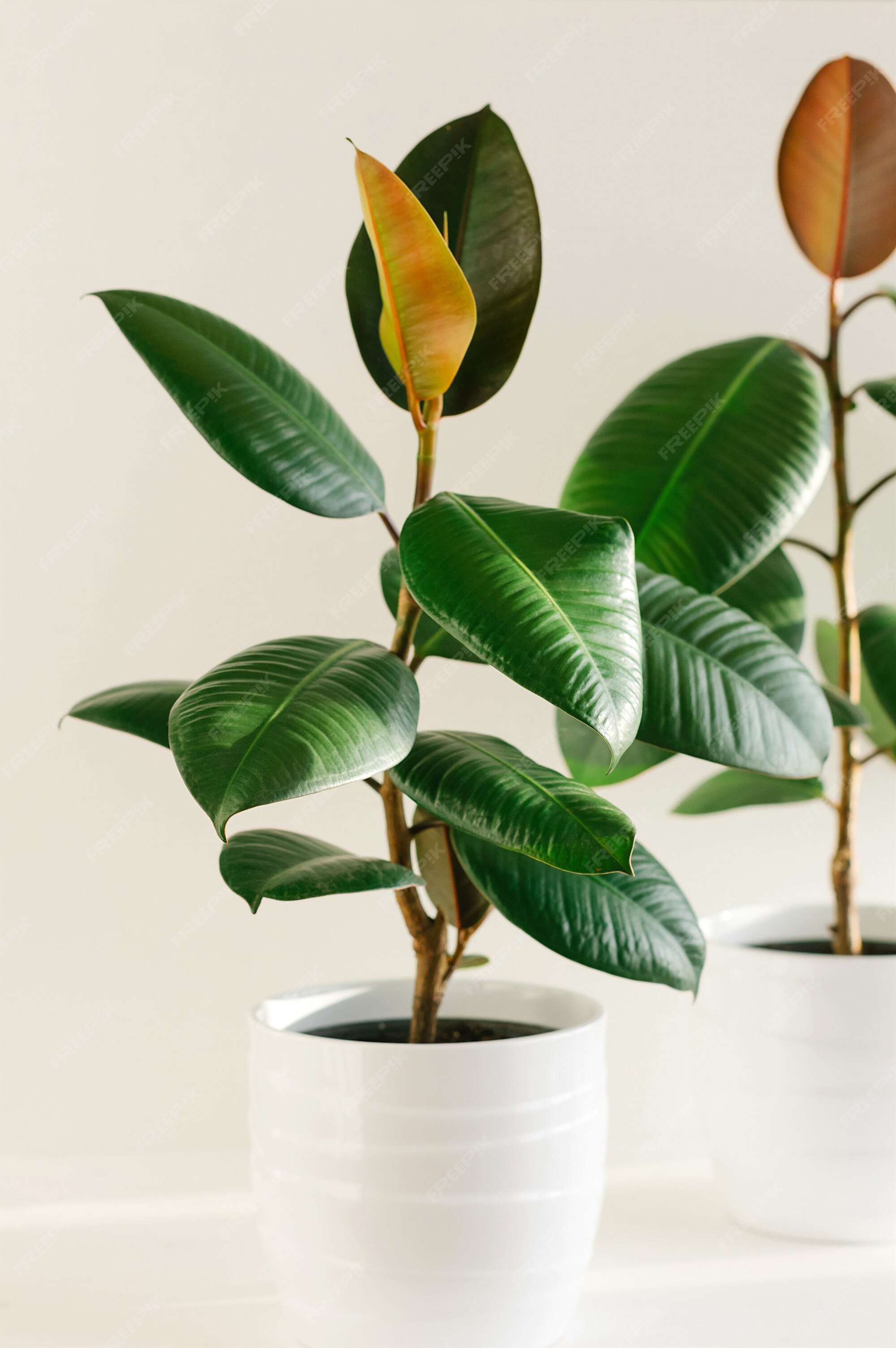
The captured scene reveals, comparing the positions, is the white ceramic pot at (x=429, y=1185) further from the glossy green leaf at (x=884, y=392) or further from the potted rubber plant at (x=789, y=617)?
the glossy green leaf at (x=884, y=392)

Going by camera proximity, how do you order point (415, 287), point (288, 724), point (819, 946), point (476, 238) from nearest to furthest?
point (288, 724) → point (415, 287) → point (476, 238) → point (819, 946)

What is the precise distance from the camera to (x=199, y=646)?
1.27 m

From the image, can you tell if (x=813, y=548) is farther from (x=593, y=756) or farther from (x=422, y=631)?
(x=422, y=631)

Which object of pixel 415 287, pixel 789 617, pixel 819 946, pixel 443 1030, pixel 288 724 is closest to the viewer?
Answer: pixel 288 724

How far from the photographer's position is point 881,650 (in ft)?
3.58

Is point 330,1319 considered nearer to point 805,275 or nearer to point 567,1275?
point 567,1275

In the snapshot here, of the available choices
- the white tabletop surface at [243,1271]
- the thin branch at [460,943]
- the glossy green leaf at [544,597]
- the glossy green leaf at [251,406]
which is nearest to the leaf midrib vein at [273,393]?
the glossy green leaf at [251,406]

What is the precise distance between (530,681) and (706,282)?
2.96ft

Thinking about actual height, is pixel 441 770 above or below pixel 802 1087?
above

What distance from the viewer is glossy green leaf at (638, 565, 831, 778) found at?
30.6 inches

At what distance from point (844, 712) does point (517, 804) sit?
0.43 meters

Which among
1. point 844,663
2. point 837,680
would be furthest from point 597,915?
point 837,680

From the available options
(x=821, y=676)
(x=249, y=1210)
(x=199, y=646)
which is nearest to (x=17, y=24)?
(x=199, y=646)

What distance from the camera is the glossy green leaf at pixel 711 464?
0.93 m
